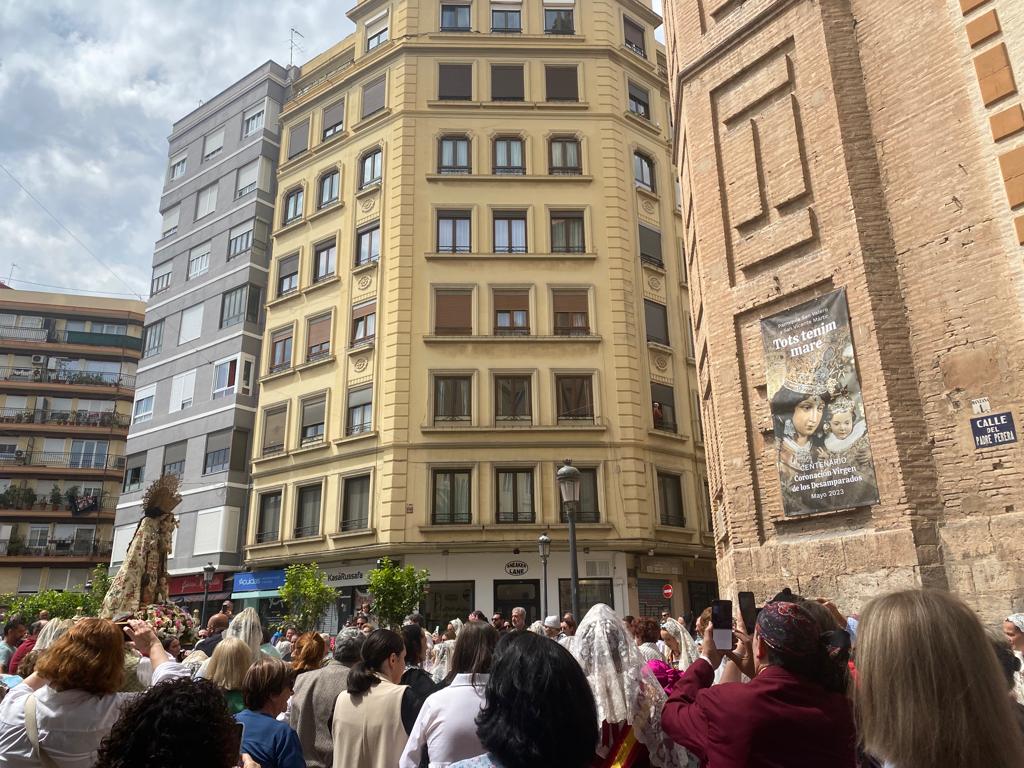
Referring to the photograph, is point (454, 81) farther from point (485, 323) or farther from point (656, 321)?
point (656, 321)

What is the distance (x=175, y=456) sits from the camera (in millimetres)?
33000

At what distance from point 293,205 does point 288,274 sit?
3.40 m

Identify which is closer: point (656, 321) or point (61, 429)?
point (656, 321)

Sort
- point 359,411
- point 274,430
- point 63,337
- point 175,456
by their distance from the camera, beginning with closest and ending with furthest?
point 359,411 → point 274,430 → point 175,456 → point 63,337

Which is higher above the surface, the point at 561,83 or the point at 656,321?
the point at 561,83

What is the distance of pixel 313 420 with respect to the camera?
2794 cm

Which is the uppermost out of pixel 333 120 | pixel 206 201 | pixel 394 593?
pixel 333 120

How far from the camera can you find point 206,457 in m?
31.6

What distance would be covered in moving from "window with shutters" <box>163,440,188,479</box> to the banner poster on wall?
27851 mm

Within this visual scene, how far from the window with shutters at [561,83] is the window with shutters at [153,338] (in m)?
21.7

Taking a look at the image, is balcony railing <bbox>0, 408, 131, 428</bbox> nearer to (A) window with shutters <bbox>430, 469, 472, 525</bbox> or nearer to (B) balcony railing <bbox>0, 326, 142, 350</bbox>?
(B) balcony railing <bbox>0, 326, 142, 350</bbox>

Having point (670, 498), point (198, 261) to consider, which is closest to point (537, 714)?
point (670, 498)

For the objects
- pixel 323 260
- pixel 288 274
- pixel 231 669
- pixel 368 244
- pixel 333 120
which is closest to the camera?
pixel 231 669

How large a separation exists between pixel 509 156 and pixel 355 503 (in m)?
14.2
